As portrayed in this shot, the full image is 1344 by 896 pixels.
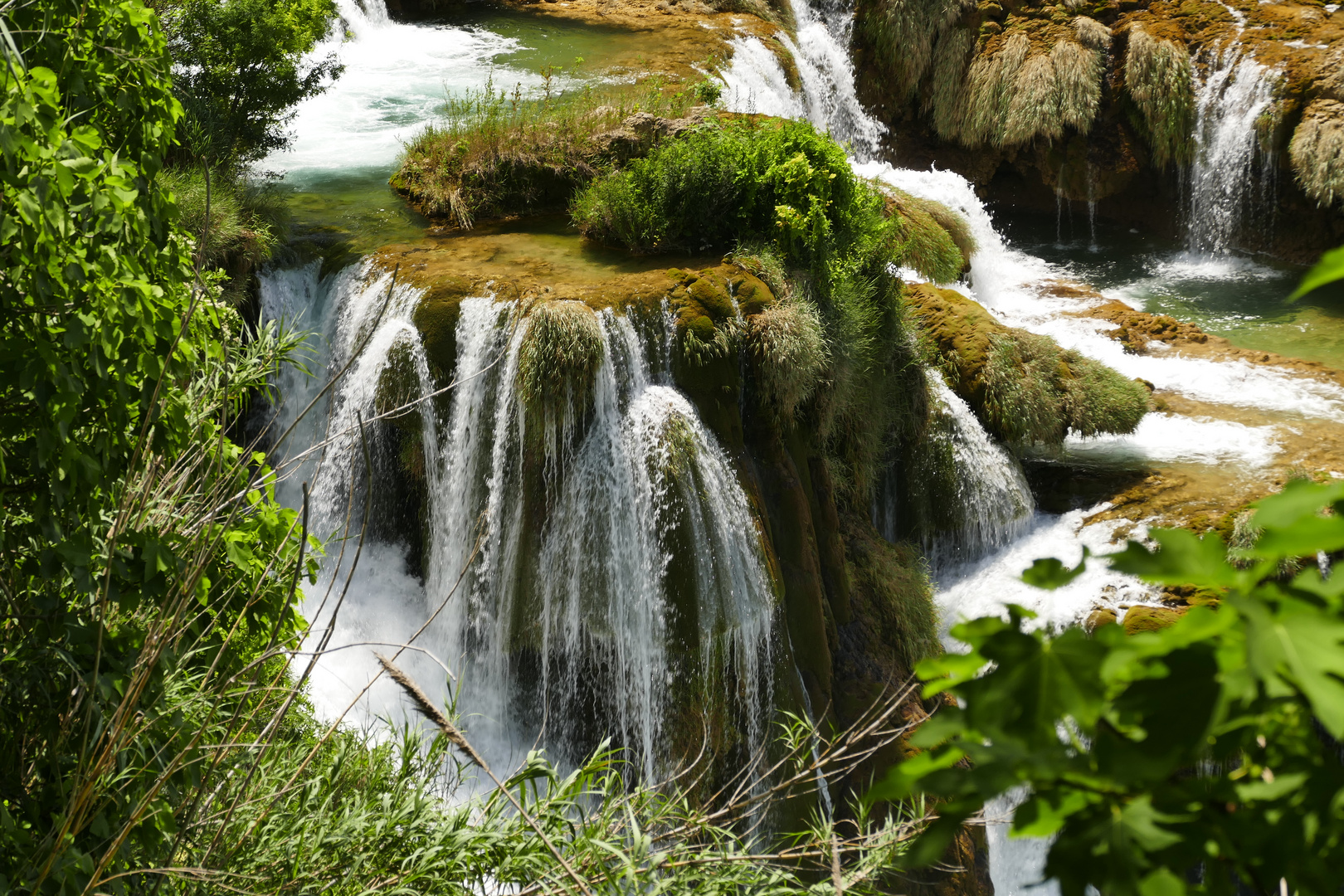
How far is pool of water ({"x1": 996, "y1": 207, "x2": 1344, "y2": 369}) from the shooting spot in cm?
1106

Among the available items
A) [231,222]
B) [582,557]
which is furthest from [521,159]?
[582,557]

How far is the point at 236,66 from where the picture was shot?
791 centimetres

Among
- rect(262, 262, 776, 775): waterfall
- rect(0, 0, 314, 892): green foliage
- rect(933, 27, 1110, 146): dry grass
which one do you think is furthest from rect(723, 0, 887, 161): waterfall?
rect(0, 0, 314, 892): green foliage

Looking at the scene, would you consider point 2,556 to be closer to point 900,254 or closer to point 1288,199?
point 900,254

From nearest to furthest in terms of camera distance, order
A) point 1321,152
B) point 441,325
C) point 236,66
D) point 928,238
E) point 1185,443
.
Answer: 1. point 441,325
2. point 236,66
3. point 1185,443
4. point 928,238
5. point 1321,152

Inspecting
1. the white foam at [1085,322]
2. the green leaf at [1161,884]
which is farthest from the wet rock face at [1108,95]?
the green leaf at [1161,884]

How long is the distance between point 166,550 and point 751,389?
4537 millimetres

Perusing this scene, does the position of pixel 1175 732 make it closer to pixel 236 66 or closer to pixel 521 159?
pixel 521 159

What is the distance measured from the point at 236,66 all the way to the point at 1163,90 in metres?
11.5

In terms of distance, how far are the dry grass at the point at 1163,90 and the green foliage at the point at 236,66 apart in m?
10.6

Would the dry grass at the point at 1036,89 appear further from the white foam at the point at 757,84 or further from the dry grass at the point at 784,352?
the dry grass at the point at 784,352

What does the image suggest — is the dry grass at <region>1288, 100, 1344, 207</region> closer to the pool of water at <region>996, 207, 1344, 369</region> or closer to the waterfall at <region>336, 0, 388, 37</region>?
the pool of water at <region>996, 207, 1344, 369</region>

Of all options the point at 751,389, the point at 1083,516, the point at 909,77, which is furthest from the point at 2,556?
the point at 909,77

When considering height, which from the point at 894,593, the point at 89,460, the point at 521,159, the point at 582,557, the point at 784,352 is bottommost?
the point at 894,593
